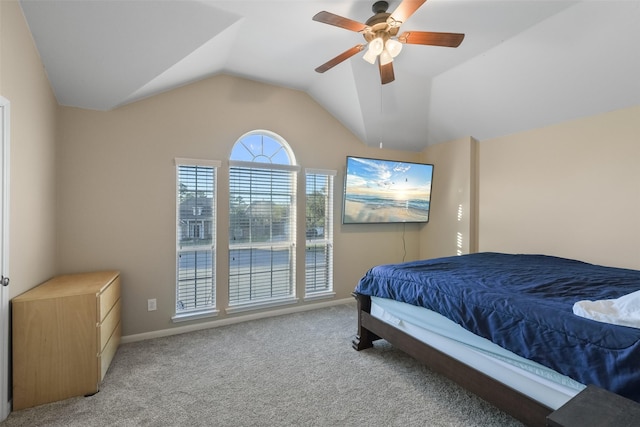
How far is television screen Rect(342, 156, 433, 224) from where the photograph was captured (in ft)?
13.2

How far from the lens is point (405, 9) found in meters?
1.88

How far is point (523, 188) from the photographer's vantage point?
12.0 feet

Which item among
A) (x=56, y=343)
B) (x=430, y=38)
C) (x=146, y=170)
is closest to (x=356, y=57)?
(x=430, y=38)

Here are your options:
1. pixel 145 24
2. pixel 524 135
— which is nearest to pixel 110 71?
pixel 145 24

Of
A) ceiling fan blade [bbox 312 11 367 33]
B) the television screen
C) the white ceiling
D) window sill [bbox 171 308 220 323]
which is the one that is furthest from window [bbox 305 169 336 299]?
ceiling fan blade [bbox 312 11 367 33]

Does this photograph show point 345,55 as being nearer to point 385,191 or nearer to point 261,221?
point 261,221

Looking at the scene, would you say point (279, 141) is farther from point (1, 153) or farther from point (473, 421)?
point (473, 421)

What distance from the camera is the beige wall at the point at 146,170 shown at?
9.09 feet

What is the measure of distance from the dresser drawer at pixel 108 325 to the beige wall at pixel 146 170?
0.67ft

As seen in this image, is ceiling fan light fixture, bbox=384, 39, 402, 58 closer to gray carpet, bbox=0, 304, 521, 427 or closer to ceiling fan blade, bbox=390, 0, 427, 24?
ceiling fan blade, bbox=390, 0, 427, 24

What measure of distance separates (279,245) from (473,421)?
2.53 metres

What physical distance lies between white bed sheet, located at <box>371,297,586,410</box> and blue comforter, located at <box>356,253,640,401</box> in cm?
7

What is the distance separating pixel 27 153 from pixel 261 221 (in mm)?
2089

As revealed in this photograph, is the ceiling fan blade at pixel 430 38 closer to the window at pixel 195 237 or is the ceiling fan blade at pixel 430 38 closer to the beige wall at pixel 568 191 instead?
the beige wall at pixel 568 191
